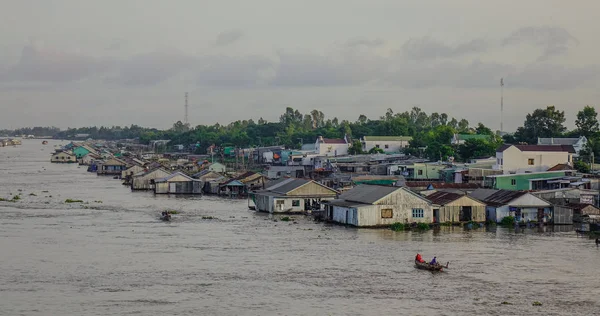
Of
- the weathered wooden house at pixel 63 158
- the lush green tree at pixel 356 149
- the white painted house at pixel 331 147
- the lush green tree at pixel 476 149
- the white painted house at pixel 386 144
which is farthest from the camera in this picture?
the weathered wooden house at pixel 63 158

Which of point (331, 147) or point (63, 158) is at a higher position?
point (331, 147)

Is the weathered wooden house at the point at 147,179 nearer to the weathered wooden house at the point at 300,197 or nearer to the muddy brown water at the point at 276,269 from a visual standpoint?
the muddy brown water at the point at 276,269

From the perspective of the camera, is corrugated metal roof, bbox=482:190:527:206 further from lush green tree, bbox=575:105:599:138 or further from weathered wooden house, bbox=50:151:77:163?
weathered wooden house, bbox=50:151:77:163

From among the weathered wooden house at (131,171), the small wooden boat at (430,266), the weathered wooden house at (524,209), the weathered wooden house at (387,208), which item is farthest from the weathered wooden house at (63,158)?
the small wooden boat at (430,266)

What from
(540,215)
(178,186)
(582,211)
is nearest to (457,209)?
(540,215)

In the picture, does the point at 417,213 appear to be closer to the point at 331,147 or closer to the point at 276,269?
the point at 276,269

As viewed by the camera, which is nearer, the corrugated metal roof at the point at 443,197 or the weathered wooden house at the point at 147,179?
the corrugated metal roof at the point at 443,197

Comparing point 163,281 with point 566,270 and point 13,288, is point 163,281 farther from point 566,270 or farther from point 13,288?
point 566,270
